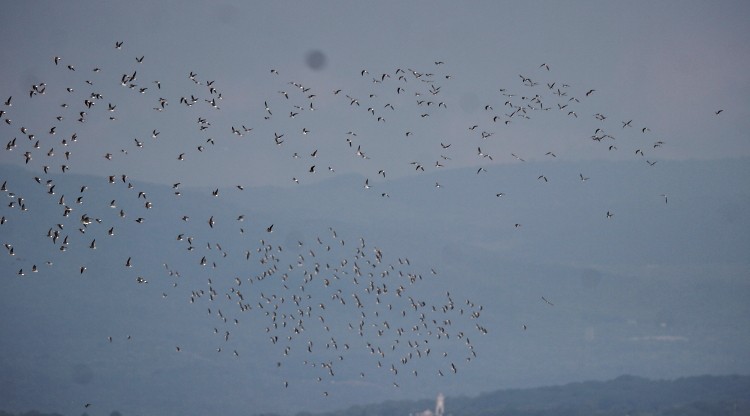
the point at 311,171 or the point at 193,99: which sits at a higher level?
the point at 193,99

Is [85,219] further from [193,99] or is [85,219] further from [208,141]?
[208,141]

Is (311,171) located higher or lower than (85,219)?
higher

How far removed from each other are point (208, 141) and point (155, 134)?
24.4ft

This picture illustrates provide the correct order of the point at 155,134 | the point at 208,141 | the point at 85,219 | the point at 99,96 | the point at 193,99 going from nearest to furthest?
the point at 85,219
the point at 99,96
the point at 193,99
the point at 155,134
the point at 208,141

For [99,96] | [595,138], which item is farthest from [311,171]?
[595,138]

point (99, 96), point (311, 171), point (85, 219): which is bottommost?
point (85, 219)

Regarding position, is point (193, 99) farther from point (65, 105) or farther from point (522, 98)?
point (522, 98)

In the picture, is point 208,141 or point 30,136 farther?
point 208,141

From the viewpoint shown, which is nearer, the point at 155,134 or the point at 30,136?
the point at 30,136

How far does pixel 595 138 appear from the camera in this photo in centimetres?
7012

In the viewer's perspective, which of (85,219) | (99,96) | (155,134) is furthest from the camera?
(155,134)

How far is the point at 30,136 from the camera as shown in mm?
58594

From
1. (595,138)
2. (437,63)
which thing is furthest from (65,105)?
(595,138)

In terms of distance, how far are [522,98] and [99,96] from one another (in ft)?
84.6
